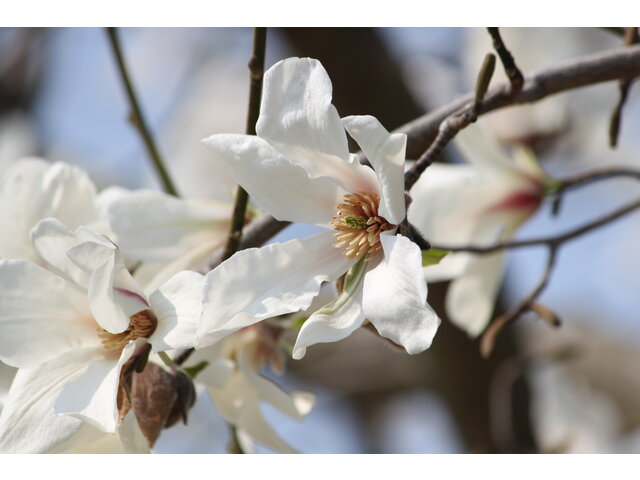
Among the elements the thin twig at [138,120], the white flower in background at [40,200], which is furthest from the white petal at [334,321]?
the thin twig at [138,120]

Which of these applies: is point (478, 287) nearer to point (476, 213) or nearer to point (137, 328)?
point (476, 213)

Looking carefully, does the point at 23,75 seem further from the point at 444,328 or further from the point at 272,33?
the point at 444,328

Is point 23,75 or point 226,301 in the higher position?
point 226,301

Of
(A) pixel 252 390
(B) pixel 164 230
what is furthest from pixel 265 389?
(B) pixel 164 230

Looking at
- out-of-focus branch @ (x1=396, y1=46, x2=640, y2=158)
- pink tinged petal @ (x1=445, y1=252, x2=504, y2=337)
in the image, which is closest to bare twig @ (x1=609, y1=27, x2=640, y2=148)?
out-of-focus branch @ (x1=396, y1=46, x2=640, y2=158)

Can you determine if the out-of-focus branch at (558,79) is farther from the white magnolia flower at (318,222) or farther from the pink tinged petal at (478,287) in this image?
the pink tinged petal at (478,287)

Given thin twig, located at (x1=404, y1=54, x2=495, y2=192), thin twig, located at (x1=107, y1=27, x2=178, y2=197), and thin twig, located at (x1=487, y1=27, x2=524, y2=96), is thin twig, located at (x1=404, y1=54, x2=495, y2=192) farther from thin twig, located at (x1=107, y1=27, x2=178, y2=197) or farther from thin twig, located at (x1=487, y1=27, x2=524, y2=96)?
thin twig, located at (x1=107, y1=27, x2=178, y2=197)

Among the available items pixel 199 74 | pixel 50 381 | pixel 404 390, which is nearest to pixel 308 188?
pixel 50 381
